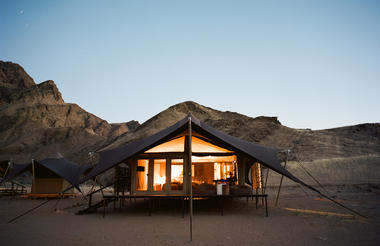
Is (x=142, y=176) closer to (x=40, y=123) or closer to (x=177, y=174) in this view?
(x=177, y=174)

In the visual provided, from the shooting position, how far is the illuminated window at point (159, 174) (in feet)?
30.7

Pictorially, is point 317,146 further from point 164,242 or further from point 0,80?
point 0,80

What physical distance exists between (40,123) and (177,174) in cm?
5498

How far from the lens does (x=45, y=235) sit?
5094mm

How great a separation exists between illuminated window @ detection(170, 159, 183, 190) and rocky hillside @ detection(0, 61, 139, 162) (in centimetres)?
3355

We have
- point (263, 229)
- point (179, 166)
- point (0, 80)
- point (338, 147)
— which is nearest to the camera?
point (263, 229)

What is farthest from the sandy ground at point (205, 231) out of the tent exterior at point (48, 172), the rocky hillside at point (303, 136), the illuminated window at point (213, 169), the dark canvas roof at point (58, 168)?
the rocky hillside at point (303, 136)

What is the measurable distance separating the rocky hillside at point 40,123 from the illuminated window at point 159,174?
3316 cm

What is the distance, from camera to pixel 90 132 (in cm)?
5647

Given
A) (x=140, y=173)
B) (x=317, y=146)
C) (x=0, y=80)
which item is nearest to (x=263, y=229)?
(x=140, y=173)

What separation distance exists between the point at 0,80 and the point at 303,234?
81938 mm

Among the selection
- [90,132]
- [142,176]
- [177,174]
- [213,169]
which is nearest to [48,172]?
[142,176]

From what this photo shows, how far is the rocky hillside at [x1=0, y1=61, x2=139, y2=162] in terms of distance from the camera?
4531 centimetres

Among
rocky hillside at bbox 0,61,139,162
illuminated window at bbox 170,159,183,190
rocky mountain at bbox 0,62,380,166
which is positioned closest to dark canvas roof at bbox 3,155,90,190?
illuminated window at bbox 170,159,183,190
